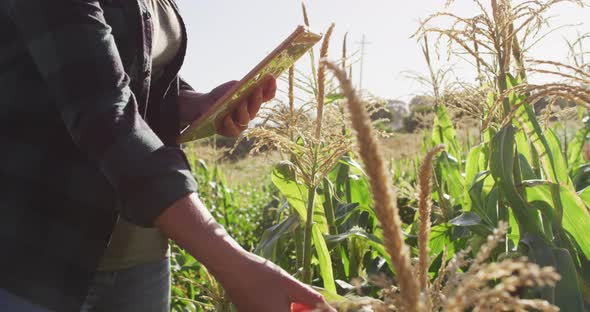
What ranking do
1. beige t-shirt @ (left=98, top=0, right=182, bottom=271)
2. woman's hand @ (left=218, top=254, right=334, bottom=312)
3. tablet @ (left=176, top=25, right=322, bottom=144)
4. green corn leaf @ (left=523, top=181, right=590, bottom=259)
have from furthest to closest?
green corn leaf @ (left=523, top=181, right=590, bottom=259)
beige t-shirt @ (left=98, top=0, right=182, bottom=271)
tablet @ (left=176, top=25, right=322, bottom=144)
woman's hand @ (left=218, top=254, right=334, bottom=312)

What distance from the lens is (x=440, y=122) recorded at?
3.11 m

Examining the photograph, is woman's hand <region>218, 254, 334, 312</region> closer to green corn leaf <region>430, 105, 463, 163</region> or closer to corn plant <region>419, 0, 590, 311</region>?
corn plant <region>419, 0, 590, 311</region>

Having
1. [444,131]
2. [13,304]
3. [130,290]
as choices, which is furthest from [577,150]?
[13,304]

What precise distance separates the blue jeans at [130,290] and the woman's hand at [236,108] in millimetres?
419

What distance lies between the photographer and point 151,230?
5.35 feet

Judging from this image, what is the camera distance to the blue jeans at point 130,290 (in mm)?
1556

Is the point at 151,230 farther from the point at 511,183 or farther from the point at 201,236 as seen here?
the point at 511,183

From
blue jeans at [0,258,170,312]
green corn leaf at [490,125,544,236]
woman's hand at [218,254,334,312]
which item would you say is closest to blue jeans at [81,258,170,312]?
blue jeans at [0,258,170,312]

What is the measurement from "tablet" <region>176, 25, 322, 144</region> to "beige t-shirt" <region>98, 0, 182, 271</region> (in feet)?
0.68

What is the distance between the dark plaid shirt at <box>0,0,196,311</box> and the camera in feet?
3.19

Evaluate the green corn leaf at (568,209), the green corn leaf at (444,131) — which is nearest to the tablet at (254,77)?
the green corn leaf at (568,209)

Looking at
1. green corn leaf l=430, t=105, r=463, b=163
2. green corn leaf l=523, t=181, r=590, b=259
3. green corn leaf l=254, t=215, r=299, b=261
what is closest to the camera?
green corn leaf l=523, t=181, r=590, b=259

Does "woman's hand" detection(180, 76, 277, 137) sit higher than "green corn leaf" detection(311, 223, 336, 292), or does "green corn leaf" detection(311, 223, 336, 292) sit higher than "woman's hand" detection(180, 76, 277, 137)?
"woman's hand" detection(180, 76, 277, 137)

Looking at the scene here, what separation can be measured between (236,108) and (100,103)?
687 mm
